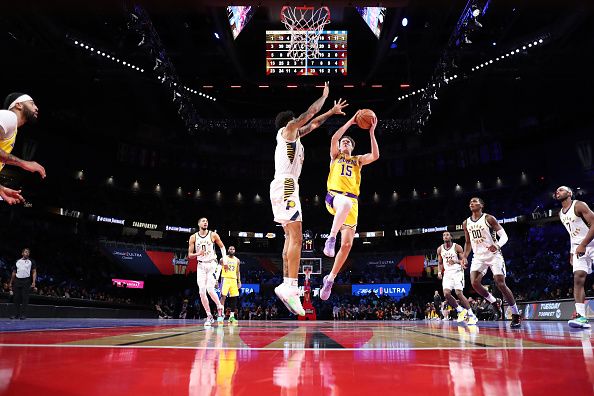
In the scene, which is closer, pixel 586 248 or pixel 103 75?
pixel 586 248

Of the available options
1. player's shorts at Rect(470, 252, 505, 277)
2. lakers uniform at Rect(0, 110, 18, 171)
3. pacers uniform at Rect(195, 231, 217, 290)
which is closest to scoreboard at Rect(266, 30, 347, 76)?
pacers uniform at Rect(195, 231, 217, 290)

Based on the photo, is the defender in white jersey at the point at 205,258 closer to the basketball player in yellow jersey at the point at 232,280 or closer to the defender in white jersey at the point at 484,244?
the basketball player in yellow jersey at the point at 232,280

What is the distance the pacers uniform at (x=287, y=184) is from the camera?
17.0 ft

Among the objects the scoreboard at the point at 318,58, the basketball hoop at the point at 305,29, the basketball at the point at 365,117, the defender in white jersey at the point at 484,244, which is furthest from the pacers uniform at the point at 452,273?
the basketball hoop at the point at 305,29

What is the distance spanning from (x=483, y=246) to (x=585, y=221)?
161cm

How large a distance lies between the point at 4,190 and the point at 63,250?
25040 mm

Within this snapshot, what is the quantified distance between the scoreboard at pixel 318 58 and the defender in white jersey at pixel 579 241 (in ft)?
30.7

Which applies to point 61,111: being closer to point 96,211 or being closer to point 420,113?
point 96,211

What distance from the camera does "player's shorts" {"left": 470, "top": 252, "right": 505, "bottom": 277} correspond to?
7852 millimetres

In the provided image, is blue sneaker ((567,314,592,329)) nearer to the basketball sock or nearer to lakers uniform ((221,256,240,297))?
the basketball sock

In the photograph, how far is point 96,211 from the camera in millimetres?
30984

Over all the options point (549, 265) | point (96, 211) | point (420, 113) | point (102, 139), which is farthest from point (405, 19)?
point (96, 211)

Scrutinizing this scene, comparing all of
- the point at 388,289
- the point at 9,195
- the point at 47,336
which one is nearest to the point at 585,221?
the point at 47,336

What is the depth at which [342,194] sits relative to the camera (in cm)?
672
